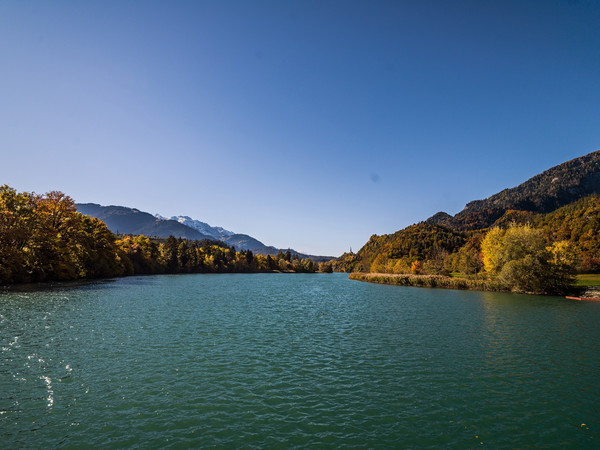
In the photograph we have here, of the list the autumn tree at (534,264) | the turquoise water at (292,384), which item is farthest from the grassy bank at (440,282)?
the turquoise water at (292,384)

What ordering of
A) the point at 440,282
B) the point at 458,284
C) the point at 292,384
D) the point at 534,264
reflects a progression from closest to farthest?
1. the point at 292,384
2. the point at 534,264
3. the point at 458,284
4. the point at 440,282

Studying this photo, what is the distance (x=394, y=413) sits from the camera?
14.4m

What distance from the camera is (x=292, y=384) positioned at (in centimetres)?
1759

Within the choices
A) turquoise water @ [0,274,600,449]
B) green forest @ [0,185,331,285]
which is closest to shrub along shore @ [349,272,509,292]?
turquoise water @ [0,274,600,449]

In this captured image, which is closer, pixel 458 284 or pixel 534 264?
pixel 534 264

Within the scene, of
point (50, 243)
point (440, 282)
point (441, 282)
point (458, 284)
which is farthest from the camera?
point (440, 282)

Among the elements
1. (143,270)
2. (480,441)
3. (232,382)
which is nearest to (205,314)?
(232,382)

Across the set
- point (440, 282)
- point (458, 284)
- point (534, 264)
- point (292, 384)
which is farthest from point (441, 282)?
point (292, 384)

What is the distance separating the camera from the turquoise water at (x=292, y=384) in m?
12.4

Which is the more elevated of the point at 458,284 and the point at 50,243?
the point at 50,243

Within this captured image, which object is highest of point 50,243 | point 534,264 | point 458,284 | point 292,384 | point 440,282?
point 50,243

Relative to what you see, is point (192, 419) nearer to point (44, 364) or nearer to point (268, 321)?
point (44, 364)

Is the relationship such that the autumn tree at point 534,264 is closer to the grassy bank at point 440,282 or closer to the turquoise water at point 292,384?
the grassy bank at point 440,282

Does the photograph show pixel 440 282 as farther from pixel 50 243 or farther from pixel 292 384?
pixel 50 243
